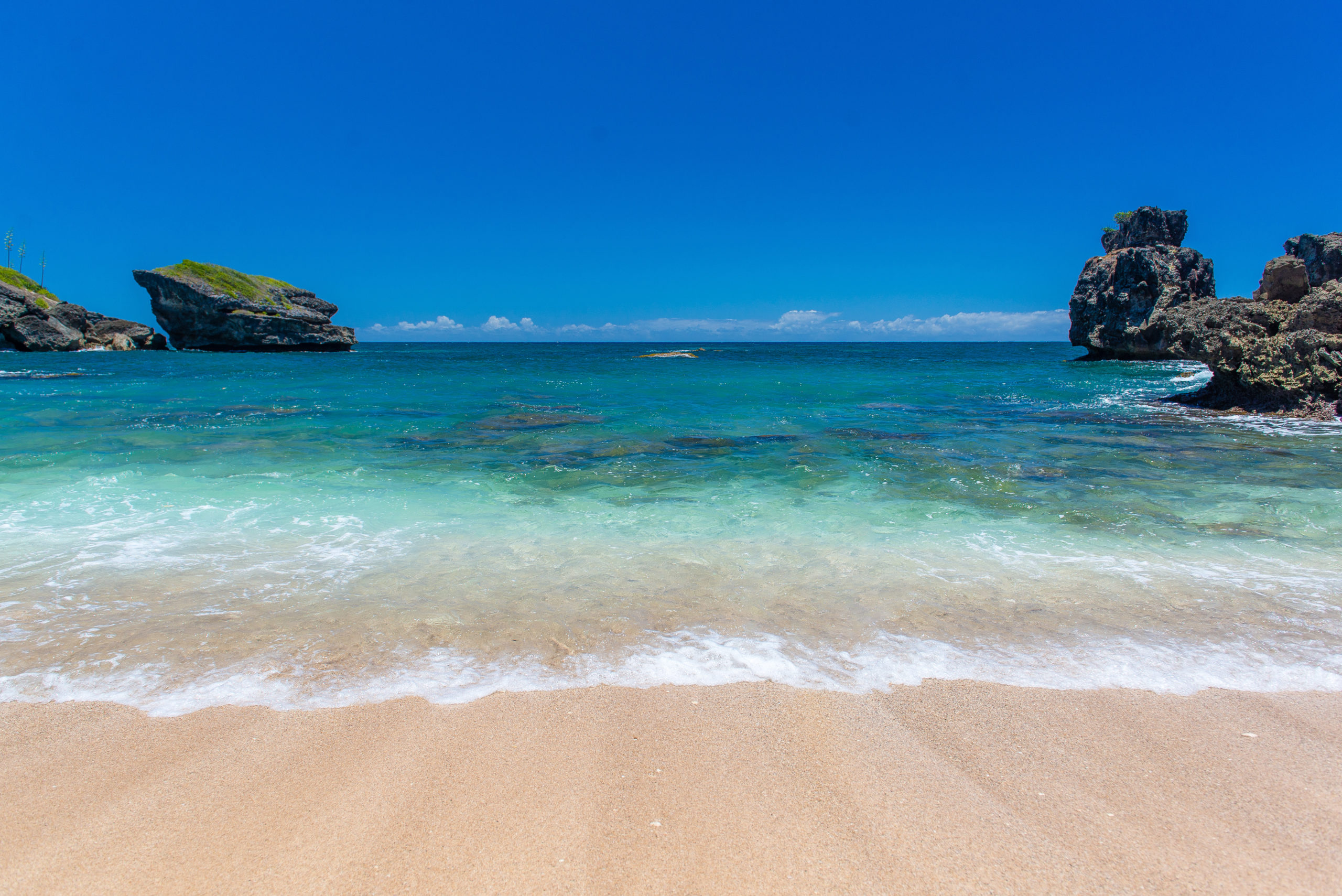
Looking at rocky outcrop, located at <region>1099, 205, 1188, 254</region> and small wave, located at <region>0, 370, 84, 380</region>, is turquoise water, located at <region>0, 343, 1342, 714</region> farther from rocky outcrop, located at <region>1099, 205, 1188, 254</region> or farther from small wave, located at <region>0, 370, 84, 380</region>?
rocky outcrop, located at <region>1099, 205, 1188, 254</region>

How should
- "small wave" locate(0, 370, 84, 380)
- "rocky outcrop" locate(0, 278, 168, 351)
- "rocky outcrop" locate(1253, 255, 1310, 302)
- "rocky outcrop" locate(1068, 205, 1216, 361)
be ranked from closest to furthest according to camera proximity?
Answer: "rocky outcrop" locate(1253, 255, 1310, 302), "small wave" locate(0, 370, 84, 380), "rocky outcrop" locate(1068, 205, 1216, 361), "rocky outcrop" locate(0, 278, 168, 351)

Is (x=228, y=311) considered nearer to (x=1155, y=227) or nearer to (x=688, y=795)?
(x=688, y=795)

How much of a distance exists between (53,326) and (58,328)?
41 cm

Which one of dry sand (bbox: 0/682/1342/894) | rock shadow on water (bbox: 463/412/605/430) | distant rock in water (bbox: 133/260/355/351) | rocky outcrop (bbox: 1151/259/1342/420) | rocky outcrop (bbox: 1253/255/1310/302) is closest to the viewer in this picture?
dry sand (bbox: 0/682/1342/894)

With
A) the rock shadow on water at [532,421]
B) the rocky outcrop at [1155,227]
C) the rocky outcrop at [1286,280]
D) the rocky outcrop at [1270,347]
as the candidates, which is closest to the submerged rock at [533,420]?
the rock shadow on water at [532,421]

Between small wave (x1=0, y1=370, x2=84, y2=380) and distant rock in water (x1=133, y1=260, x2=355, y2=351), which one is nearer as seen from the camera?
small wave (x1=0, y1=370, x2=84, y2=380)

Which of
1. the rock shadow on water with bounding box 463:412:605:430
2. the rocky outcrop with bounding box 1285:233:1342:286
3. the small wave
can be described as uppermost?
the rocky outcrop with bounding box 1285:233:1342:286

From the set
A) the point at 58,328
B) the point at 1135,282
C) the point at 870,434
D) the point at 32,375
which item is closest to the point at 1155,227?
the point at 1135,282

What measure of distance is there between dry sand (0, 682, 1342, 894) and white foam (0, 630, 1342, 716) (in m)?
0.13

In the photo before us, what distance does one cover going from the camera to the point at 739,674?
358 centimetres

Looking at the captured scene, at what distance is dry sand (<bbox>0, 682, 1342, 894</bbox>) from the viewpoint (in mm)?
2086

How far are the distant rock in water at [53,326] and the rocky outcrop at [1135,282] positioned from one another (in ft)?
286

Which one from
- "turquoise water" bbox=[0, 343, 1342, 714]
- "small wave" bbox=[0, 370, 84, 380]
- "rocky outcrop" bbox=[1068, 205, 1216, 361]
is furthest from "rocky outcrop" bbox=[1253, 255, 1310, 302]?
"small wave" bbox=[0, 370, 84, 380]

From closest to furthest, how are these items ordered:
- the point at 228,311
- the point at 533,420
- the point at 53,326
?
1. the point at 533,420
2. the point at 53,326
3. the point at 228,311
